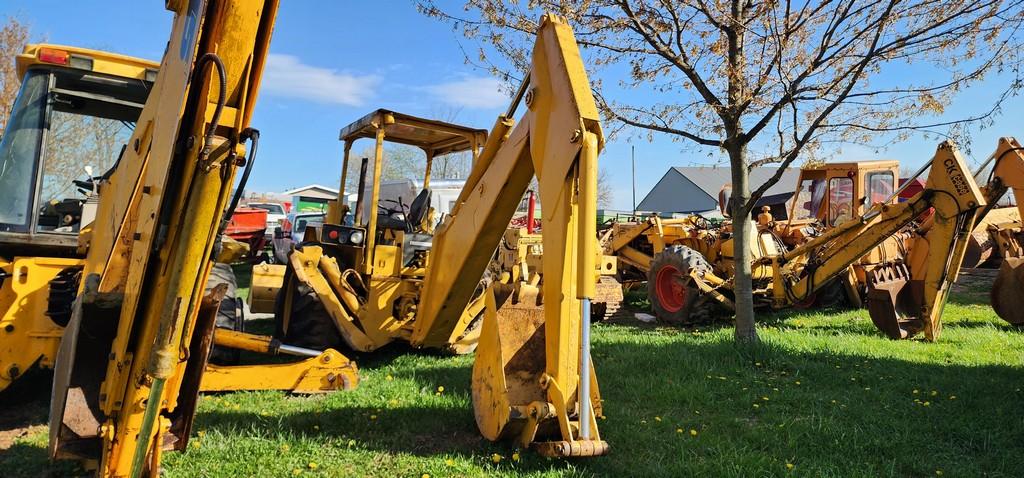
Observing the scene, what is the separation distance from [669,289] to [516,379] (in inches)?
262

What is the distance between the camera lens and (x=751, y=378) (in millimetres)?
5492

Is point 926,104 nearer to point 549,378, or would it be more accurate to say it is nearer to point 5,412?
point 549,378

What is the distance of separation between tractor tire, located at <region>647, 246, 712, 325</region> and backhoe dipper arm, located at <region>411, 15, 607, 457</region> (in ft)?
17.5

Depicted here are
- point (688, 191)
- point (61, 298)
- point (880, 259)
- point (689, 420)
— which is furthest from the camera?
point (688, 191)

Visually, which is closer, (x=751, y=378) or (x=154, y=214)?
(x=154, y=214)

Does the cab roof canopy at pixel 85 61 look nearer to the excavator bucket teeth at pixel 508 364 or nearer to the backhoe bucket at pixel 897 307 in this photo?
the excavator bucket teeth at pixel 508 364

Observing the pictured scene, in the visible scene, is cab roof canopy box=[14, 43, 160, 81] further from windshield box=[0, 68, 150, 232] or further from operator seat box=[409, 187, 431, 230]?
operator seat box=[409, 187, 431, 230]

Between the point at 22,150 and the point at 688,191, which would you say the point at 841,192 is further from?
the point at 688,191

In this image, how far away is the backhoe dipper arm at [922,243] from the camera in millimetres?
6961

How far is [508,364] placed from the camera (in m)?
3.58

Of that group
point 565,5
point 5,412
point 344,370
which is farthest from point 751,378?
point 5,412

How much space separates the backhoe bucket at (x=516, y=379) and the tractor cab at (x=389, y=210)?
2494 millimetres

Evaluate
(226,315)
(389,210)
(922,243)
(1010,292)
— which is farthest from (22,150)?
(1010,292)

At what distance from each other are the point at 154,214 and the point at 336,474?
1.77 metres
